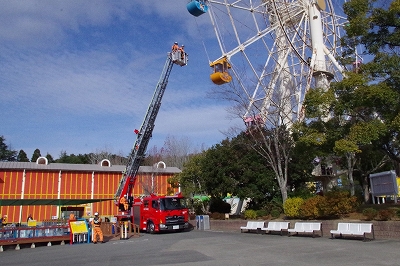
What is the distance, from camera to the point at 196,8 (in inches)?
A: 1002

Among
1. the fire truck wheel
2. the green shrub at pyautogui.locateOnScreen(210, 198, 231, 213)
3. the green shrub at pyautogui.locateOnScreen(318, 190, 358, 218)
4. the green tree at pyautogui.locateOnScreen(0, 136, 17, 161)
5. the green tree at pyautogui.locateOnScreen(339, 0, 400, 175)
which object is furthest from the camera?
the green tree at pyautogui.locateOnScreen(0, 136, 17, 161)

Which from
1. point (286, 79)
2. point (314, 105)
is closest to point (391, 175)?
point (314, 105)

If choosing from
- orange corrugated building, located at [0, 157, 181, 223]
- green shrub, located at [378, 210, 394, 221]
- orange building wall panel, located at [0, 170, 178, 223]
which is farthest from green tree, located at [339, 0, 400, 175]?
orange building wall panel, located at [0, 170, 178, 223]

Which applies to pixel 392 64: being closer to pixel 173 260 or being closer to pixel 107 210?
pixel 173 260

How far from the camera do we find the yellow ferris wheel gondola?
2537 centimetres

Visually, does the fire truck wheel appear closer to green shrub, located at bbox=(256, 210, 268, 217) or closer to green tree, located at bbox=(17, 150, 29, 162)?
green shrub, located at bbox=(256, 210, 268, 217)

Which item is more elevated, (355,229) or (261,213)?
(261,213)

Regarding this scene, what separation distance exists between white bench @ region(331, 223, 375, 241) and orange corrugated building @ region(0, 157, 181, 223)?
23.3 metres

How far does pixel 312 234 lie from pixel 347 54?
8.36 m

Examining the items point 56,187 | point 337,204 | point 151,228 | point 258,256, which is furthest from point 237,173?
point 56,187

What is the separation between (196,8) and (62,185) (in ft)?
76.3

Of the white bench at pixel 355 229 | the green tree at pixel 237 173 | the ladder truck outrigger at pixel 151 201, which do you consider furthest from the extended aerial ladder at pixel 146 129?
the white bench at pixel 355 229

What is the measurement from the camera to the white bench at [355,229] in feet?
46.6

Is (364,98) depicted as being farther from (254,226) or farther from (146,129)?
(146,129)
